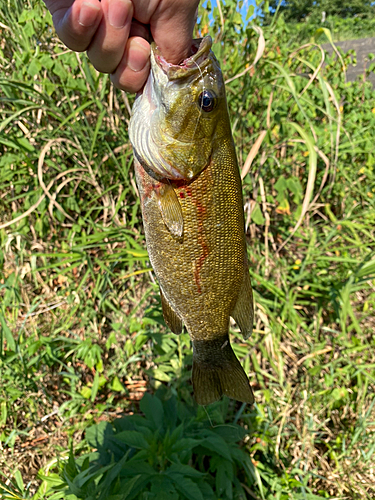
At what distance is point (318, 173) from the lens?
116 inches

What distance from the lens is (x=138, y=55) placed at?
44.2 inches

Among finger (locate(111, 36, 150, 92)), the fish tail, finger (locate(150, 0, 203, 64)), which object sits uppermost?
finger (locate(150, 0, 203, 64))

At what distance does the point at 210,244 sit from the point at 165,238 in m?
0.16

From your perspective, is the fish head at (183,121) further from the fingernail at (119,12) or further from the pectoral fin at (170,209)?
the fingernail at (119,12)

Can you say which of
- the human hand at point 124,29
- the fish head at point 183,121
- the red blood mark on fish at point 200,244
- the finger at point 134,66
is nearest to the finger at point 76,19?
the human hand at point 124,29

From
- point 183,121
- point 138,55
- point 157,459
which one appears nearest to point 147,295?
point 157,459

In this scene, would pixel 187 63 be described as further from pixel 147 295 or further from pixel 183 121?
pixel 147 295

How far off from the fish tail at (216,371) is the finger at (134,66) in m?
0.98

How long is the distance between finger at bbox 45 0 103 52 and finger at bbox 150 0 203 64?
0.57ft

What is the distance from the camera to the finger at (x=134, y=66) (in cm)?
112

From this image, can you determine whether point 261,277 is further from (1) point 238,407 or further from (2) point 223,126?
(2) point 223,126

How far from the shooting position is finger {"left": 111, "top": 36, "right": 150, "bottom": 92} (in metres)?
1.12

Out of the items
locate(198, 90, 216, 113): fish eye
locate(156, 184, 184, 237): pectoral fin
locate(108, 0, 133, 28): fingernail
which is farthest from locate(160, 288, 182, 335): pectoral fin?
locate(108, 0, 133, 28): fingernail

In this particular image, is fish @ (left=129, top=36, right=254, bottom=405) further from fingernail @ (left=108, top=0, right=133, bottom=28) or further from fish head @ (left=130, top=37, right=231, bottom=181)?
fingernail @ (left=108, top=0, right=133, bottom=28)
